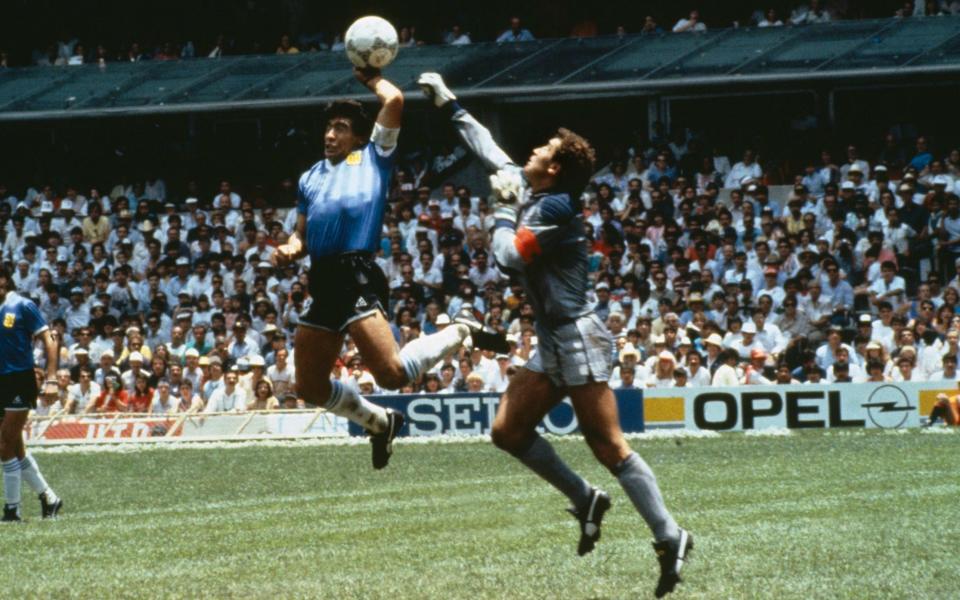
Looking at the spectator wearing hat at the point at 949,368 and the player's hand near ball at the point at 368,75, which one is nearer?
the player's hand near ball at the point at 368,75

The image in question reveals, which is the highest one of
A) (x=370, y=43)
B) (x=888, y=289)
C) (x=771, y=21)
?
(x=771, y=21)

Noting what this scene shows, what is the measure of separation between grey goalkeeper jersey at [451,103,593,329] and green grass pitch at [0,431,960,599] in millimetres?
1372

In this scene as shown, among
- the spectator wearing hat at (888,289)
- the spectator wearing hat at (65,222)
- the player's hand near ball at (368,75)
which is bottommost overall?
the spectator wearing hat at (888,289)

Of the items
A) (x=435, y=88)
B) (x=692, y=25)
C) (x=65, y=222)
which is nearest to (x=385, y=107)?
(x=435, y=88)

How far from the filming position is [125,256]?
29.0 metres

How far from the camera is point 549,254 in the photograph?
8188 mm

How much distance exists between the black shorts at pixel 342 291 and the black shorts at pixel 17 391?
16.1ft

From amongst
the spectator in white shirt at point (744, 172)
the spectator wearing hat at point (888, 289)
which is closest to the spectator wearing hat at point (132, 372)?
the spectator in white shirt at point (744, 172)

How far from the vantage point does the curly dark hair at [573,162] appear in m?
8.18

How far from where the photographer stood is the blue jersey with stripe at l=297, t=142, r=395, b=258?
9680mm

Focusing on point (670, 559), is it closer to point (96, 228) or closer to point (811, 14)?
point (811, 14)

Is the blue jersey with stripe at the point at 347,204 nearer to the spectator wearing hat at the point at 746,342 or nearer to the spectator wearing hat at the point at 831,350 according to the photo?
the spectator wearing hat at the point at 831,350

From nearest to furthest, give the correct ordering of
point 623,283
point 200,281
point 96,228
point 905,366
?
point 905,366 → point 623,283 → point 200,281 → point 96,228

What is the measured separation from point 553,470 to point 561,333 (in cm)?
72
